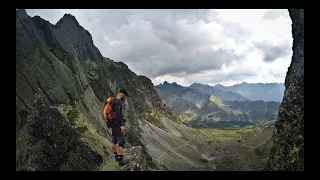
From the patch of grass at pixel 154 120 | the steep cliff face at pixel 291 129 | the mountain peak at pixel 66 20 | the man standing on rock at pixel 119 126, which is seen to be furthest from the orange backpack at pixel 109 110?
the patch of grass at pixel 154 120

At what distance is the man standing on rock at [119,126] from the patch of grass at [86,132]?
20291 mm

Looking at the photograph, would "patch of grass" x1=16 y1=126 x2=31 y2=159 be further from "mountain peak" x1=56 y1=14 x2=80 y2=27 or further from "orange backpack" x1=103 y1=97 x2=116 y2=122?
"mountain peak" x1=56 y1=14 x2=80 y2=27

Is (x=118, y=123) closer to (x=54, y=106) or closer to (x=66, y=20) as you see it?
(x=54, y=106)

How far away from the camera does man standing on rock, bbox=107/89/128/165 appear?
69.3 feet

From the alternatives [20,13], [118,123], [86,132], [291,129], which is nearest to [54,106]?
[86,132]

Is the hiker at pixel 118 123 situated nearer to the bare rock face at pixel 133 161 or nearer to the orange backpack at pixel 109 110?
the orange backpack at pixel 109 110

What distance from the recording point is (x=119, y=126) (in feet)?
70.4

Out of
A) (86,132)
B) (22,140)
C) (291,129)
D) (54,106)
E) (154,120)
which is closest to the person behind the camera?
(22,140)

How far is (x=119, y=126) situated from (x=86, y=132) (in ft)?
94.1

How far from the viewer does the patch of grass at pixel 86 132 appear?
4422 centimetres

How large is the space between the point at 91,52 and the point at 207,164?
48870 millimetres

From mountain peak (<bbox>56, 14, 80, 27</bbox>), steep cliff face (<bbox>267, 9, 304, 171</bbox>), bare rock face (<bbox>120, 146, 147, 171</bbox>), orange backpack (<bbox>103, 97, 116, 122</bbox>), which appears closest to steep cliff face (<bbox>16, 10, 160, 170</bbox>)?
mountain peak (<bbox>56, 14, 80, 27</bbox>)
